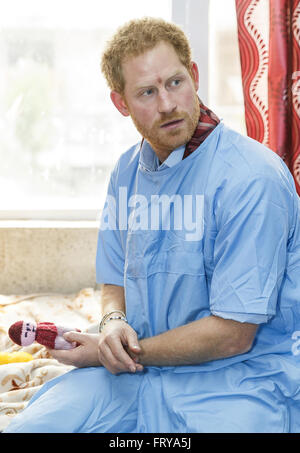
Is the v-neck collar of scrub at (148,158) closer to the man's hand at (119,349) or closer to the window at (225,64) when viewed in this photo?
the man's hand at (119,349)

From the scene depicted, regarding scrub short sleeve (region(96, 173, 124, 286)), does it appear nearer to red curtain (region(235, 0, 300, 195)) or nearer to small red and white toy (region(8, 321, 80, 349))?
small red and white toy (region(8, 321, 80, 349))

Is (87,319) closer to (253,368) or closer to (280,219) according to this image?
(253,368)

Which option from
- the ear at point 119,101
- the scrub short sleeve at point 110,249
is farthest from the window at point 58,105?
the ear at point 119,101

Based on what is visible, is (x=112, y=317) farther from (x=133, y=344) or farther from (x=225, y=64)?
(x=225, y=64)

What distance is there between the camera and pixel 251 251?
1064mm

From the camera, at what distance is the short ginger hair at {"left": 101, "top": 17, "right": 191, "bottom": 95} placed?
120cm

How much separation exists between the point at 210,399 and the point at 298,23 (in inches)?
52.1

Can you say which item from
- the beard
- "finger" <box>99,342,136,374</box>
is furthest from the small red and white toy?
the beard

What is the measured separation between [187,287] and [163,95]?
42 cm

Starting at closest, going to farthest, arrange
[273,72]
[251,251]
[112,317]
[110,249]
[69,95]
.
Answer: [251,251], [112,317], [110,249], [273,72], [69,95]

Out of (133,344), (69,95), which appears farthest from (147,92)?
(69,95)

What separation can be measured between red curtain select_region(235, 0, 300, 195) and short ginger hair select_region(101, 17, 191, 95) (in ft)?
2.34

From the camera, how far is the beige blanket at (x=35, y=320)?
142 centimetres

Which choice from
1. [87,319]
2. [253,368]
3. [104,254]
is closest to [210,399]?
[253,368]
